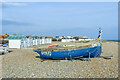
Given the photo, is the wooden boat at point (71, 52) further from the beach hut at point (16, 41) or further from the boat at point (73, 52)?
the beach hut at point (16, 41)

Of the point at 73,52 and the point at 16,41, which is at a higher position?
the point at 16,41

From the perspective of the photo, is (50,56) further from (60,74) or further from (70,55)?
(60,74)

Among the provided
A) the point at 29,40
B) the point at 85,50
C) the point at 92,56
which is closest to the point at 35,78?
the point at 85,50

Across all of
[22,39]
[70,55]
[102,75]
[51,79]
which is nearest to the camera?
[51,79]

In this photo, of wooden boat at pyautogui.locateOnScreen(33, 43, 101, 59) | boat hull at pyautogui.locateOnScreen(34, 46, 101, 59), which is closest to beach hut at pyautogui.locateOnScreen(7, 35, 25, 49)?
boat hull at pyautogui.locateOnScreen(34, 46, 101, 59)

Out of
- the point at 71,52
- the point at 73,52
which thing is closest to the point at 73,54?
the point at 73,52

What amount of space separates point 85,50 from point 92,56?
1.55 meters

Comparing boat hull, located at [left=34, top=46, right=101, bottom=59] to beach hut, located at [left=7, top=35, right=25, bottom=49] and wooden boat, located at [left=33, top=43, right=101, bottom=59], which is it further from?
beach hut, located at [left=7, top=35, right=25, bottom=49]

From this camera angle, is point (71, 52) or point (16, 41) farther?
point (16, 41)

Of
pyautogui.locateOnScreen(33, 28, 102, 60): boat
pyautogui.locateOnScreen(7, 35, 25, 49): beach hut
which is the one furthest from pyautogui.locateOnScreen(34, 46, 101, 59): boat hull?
pyautogui.locateOnScreen(7, 35, 25, 49): beach hut

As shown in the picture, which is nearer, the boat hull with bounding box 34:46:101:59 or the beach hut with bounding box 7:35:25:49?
the boat hull with bounding box 34:46:101:59

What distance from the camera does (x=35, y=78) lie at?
890cm

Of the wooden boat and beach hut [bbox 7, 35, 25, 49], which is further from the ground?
beach hut [bbox 7, 35, 25, 49]

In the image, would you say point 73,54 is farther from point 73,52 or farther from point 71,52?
point 71,52
